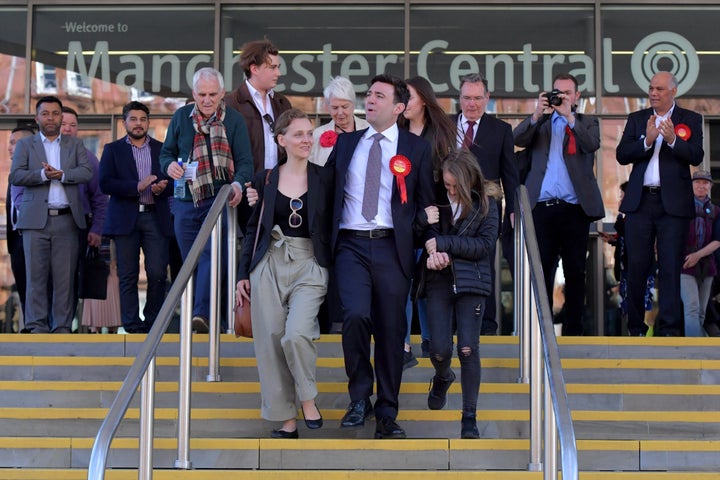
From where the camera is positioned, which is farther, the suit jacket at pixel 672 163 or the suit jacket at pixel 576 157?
the suit jacket at pixel 576 157

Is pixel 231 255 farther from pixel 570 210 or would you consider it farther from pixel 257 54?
pixel 570 210

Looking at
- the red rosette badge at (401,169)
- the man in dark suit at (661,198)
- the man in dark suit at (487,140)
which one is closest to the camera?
the red rosette badge at (401,169)

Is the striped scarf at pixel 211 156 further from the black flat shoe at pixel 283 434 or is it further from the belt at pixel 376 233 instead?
the black flat shoe at pixel 283 434

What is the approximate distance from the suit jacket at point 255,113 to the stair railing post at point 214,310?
4.20 feet

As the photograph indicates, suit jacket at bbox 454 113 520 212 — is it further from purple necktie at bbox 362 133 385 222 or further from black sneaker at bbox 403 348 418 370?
purple necktie at bbox 362 133 385 222

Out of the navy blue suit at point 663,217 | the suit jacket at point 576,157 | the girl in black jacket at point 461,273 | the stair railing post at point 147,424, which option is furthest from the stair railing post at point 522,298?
the stair railing post at point 147,424

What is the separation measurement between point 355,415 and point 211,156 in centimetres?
247

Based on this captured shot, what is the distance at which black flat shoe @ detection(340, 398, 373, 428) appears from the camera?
6.87 m

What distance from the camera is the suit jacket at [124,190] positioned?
9.63 meters

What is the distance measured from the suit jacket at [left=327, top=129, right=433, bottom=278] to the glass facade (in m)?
5.70

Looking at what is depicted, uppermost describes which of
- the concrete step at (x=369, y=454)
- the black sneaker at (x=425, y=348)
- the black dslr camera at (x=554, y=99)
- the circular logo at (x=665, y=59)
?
the circular logo at (x=665, y=59)

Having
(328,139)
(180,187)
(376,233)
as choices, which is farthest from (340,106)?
(376,233)

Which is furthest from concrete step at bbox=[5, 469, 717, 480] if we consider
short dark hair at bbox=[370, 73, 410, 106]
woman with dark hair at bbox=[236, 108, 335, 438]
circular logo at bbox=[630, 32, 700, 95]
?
circular logo at bbox=[630, 32, 700, 95]

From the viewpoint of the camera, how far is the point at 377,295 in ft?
23.0
